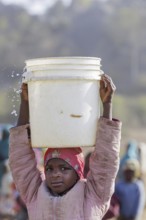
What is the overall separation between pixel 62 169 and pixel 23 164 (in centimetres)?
26

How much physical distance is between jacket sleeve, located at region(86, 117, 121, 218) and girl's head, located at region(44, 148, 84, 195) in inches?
4.7

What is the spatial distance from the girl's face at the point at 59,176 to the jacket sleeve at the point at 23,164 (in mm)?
140

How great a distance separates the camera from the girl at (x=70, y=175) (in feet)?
16.3

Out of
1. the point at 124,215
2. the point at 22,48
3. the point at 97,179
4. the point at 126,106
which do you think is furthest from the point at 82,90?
the point at 22,48

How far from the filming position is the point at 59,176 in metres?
5.06

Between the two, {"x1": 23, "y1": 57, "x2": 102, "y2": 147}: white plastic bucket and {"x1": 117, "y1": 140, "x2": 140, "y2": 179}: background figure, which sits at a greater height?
{"x1": 23, "y1": 57, "x2": 102, "y2": 147}: white plastic bucket

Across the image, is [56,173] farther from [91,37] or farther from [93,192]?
[91,37]

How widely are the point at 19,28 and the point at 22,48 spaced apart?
10.2 m

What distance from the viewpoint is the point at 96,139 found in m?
4.97

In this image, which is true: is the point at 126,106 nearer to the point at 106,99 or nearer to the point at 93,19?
the point at 93,19

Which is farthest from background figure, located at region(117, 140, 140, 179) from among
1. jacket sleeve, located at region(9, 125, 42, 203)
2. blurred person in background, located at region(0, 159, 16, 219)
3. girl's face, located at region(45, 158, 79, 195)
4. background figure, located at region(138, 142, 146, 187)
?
girl's face, located at region(45, 158, 79, 195)

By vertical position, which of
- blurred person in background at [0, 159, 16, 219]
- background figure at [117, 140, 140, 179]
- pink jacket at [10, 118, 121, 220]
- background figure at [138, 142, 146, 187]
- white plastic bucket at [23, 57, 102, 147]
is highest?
white plastic bucket at [23, 57, 102, 147]

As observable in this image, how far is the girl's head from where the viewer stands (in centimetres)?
507

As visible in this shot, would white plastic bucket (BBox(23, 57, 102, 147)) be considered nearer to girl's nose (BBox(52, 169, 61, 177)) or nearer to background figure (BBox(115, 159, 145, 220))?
girl's nose (BBox(52, 169, 61, 177))
